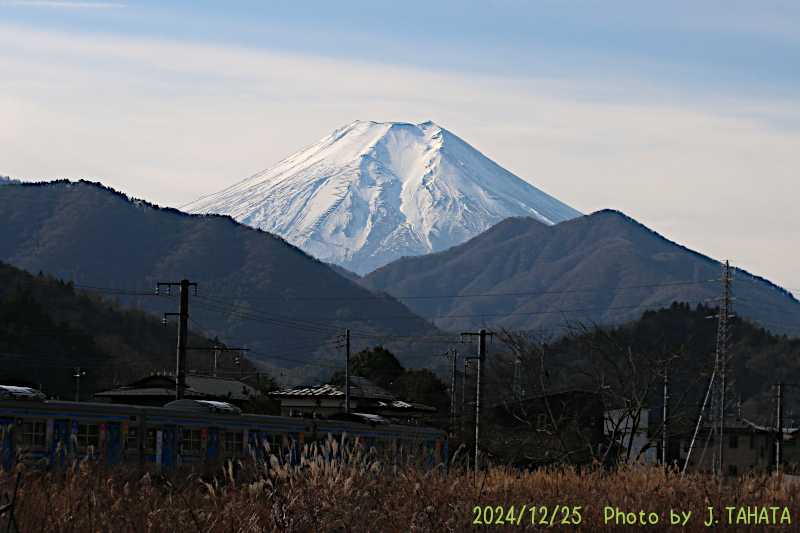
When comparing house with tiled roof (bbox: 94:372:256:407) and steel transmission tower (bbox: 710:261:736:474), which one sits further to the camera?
house with tiled roof (bbox: 94:372:256:407)

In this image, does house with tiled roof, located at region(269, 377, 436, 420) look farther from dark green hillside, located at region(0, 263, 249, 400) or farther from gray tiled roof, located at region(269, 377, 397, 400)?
dark green hillside, located at region(0, 263, 249, 400)

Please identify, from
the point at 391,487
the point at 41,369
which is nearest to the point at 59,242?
the point at 41,369

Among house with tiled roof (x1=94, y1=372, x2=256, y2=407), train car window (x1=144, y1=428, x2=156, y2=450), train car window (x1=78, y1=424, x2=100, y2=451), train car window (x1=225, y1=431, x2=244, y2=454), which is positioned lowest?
house with tiled roof (x1=94, y1=372, x2=256, y2=407)

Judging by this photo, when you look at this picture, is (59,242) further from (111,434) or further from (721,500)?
(721,500)

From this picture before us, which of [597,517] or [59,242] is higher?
[59,242]

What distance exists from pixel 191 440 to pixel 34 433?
13.8 feet

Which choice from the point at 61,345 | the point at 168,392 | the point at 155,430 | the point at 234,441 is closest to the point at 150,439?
the point at 155,430

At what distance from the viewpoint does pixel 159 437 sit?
892 inches

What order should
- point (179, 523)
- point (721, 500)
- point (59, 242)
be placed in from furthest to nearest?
1. point (59, 242)
2. point (721, 500)
3. point (179, 523)

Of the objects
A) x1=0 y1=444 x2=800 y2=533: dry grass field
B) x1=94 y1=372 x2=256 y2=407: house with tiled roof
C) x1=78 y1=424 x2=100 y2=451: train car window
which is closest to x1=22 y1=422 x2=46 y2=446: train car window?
x1=78 y1=424 x2=100 y2=451: train car window

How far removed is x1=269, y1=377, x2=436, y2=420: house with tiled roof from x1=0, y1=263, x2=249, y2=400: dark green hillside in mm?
16620

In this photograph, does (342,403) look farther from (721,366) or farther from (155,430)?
(155,430)

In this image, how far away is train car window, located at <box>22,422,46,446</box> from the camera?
20.5 metres

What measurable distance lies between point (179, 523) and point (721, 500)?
6630 millimetres
